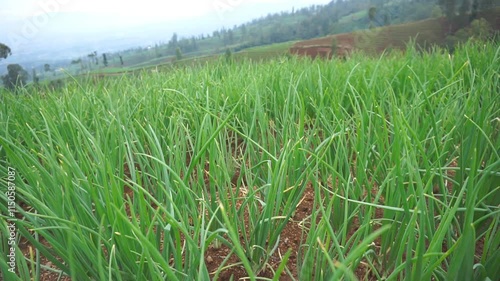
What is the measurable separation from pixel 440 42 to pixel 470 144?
5.34 ft

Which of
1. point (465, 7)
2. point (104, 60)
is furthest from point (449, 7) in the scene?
point (104, 60)

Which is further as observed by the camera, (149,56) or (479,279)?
(149,56)

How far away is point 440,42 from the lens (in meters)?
1.89

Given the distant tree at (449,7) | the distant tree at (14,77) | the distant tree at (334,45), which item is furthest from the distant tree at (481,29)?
the distant tree at (14,77)

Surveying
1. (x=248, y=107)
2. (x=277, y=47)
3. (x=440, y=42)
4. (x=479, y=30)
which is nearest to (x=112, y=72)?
(x=248, y=107)

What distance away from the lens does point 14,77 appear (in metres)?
1.24

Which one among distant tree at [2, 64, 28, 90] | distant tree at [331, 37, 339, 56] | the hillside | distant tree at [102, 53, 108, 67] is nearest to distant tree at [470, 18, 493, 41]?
the hillside

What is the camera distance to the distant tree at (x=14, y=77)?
1196mm

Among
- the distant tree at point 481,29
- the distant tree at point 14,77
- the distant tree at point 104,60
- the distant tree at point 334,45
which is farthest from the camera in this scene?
the distant tree at point 334,45

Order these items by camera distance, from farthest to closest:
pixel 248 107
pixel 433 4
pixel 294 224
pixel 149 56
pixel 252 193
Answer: pixel 433 4 < pixel 149 56 < pixel 248 107 < pixel 294 224 < pixel 252 193

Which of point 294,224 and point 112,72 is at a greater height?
point 112,72

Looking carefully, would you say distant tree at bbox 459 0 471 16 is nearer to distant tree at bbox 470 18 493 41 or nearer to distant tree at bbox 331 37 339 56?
distant tree at bbox 470 18 493 41

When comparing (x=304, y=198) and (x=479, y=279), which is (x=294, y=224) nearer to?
(x=304, y=198)

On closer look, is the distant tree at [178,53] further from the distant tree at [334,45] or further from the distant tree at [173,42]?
the distant tree at [334,45]
